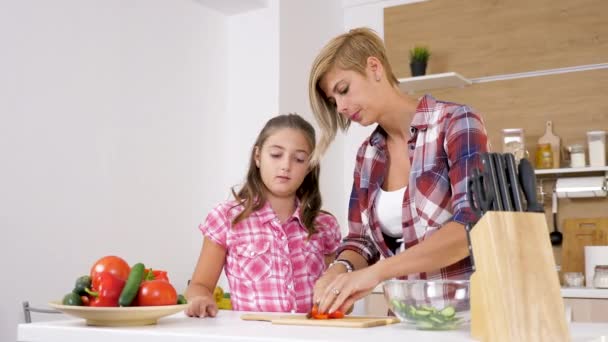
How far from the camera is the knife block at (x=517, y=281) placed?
3.21 feet

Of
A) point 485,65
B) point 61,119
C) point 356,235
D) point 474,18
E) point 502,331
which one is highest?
point 474,18

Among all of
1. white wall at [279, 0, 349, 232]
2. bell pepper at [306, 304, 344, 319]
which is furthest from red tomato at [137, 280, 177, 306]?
white wall at [279, 0, 349, 232]

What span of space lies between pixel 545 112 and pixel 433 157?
2241 mm

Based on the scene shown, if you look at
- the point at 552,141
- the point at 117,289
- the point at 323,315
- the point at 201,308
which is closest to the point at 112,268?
A: the point at 117,289

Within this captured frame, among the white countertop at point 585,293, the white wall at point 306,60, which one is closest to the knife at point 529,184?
the white countertop at point 585,293

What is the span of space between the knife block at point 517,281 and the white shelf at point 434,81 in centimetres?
281

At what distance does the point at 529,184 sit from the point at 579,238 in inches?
107

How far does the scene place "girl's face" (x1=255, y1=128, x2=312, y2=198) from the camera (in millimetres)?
2041

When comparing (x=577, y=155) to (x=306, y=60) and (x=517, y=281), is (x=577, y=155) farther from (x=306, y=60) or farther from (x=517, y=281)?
(x=517, y=281)

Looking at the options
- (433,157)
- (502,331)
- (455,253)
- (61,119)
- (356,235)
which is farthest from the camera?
(61,119)

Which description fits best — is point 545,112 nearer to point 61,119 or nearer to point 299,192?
point 299,192

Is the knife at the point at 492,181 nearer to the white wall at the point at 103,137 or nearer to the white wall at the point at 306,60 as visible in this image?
the white wall at the point at 103,137

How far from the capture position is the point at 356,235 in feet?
6.29

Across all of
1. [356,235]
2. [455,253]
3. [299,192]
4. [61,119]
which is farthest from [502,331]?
[61,119]
